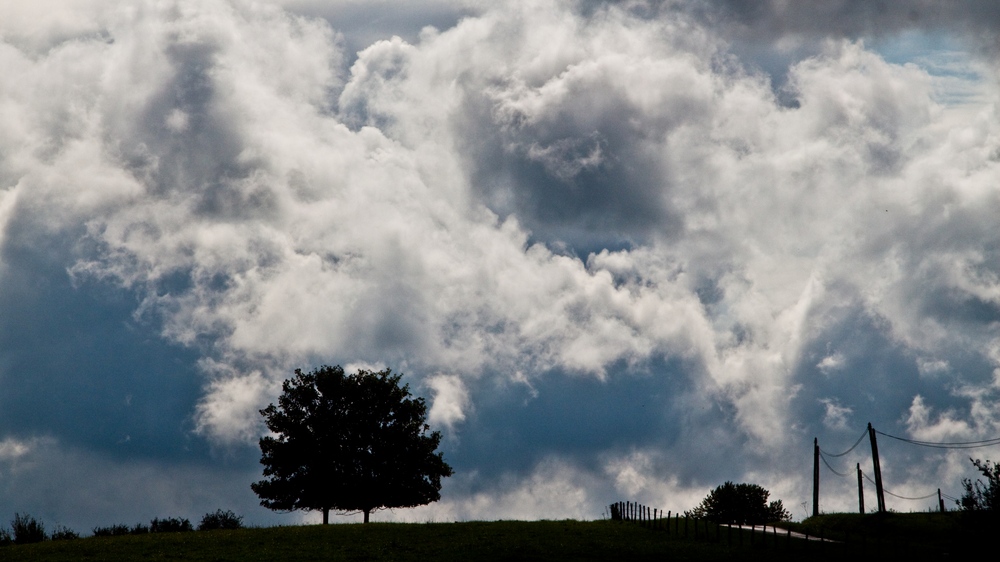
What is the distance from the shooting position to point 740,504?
114 meters

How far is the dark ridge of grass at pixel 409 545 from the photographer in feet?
180

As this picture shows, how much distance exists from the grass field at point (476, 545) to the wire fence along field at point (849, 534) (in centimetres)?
16

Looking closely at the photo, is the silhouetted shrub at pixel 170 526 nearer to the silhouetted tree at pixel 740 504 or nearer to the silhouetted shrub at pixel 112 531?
the silhouetted shrub at pixel 112 531

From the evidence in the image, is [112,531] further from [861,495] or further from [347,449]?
[861,495]

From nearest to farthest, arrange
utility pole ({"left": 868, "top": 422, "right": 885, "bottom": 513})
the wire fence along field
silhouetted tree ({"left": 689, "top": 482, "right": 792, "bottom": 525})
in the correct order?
the wire fence along field
utility pole ({"left": 868, "top": 422, "right": 885, "bottom": 513})
silhouetted tree ({"left": 689, "top": 482, "right": 792, "bottom": 525})

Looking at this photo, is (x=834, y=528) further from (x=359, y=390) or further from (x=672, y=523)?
(x=359, y=390)

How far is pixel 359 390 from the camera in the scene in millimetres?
84688

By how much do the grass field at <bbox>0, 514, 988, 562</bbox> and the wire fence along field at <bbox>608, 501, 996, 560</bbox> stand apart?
16 cm

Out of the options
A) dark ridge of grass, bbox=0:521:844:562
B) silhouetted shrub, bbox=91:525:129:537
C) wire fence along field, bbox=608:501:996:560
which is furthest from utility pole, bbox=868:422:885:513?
silhouetted shrub, bbox=91:525:129:537

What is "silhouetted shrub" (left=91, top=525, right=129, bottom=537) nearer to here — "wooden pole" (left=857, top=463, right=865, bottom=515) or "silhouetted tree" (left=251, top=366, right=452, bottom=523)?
"silhouetted tree" (left=251, top=366, right=452, bottom=523)

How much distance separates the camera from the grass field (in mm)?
54781

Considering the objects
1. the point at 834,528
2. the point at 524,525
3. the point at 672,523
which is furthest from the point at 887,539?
the point at 524,525

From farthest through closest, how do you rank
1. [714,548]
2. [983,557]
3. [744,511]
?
[744,511] → [714,548] → [983,557]

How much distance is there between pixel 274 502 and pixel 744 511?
190ft
